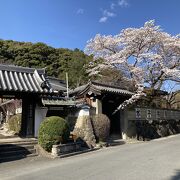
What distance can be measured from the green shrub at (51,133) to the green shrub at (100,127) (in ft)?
13.2

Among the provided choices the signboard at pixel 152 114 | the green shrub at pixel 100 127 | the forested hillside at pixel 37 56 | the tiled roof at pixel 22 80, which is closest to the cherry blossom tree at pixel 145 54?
the signboard at pixel 152 114

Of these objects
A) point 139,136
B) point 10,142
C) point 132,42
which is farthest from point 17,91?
point 132,42

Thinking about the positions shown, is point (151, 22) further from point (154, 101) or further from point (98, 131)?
point (98, 131)

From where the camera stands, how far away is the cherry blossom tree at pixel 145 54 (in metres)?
24.4

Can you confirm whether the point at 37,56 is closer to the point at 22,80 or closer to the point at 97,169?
the point at 22,80

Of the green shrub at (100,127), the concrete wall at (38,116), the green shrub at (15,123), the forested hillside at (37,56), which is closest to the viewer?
the concrete wall at (38,116)

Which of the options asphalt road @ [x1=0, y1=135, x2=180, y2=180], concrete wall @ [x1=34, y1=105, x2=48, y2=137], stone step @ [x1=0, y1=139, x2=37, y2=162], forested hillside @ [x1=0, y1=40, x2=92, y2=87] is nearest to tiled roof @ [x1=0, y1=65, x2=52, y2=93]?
concrete wall @ [x1=34, y1=105, x2=48, y2=137]

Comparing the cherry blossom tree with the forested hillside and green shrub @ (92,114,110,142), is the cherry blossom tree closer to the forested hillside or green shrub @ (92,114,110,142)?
green shrub @ (92,114,110,142)

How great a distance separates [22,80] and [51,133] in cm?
371

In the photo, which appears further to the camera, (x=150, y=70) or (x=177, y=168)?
(x=150, y=70)

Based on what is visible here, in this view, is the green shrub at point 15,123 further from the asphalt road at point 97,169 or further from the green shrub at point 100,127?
the asphalt road at point 97,169

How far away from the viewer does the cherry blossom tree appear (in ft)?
79.9

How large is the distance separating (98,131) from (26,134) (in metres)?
4.59

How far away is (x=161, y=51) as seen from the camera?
25.5 metres
